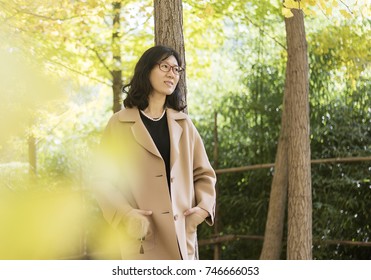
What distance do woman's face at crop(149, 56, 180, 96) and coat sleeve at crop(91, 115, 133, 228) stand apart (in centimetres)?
21

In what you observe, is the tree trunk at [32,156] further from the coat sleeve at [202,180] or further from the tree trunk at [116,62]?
the coat sleeve at [202,180]

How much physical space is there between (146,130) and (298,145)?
233 centimetres

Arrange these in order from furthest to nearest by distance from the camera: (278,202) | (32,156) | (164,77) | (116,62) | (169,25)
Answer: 1. (32,156)
2. (116,62)
3. (278,202)
4. (169,25)
5. (164,77)

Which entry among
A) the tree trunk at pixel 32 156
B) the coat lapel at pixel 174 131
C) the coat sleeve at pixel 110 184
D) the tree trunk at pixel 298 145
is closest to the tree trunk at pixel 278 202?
the tree trunk at pixel 298 145

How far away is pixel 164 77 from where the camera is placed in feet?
8.23

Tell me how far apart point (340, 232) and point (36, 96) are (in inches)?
131

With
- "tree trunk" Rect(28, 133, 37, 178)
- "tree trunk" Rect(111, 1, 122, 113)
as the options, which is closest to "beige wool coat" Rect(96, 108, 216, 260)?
"tree trunk" Rect(111, 1, 122, 113)

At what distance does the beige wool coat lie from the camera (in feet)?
8.07

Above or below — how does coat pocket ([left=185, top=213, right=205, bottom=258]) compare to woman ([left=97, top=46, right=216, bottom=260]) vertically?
below

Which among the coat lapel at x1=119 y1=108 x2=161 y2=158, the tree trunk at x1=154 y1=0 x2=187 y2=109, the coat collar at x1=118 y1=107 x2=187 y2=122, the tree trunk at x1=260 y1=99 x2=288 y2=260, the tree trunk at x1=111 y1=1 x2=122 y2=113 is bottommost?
the tree trunk at x1=260 y1=99 x2=288 y2=260

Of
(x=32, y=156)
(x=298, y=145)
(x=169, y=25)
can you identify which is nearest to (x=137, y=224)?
(x=169, y=25)

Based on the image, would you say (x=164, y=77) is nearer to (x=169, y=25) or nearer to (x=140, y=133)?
(x=140, y=133)

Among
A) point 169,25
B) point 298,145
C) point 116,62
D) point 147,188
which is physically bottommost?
point 147,188

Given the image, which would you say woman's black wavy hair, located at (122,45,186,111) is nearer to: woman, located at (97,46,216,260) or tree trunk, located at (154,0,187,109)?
woman, located at (97,46,216,260)
